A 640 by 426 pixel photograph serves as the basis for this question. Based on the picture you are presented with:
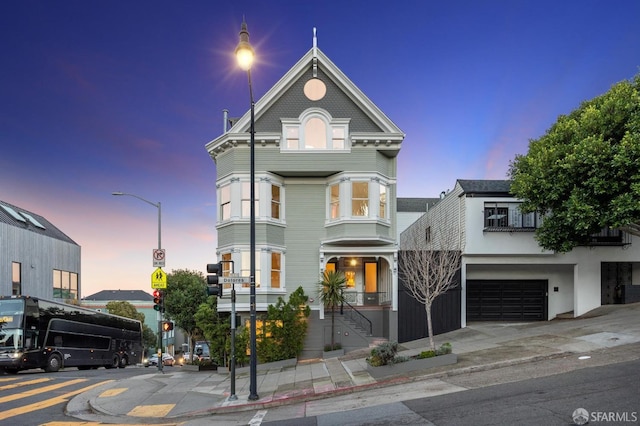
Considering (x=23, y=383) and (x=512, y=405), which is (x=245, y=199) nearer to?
(x=23, y=383)

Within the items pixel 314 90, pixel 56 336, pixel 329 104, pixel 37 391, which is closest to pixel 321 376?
pixel 37 391

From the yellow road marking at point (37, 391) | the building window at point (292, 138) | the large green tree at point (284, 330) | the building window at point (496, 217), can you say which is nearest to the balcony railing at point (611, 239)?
the building window at point (496, 217)

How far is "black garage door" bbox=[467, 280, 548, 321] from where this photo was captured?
76.1 feet

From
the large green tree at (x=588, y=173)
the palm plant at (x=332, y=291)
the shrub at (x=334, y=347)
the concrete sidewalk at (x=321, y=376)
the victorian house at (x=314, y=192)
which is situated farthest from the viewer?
the victorian house at (x=314, y=192)

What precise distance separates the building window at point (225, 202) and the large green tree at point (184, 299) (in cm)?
1826

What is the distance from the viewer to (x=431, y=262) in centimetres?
1608

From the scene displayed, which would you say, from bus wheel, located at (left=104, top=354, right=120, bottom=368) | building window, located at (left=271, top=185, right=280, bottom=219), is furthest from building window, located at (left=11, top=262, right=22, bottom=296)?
building window, located at (left=271, top=185, right=280, bottom=219)

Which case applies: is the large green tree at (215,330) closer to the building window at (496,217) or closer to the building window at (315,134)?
the building window at (315,134)

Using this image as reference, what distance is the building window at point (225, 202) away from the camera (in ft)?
69.2

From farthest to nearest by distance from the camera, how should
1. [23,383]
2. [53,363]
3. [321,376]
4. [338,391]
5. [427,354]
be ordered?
[53,363], [23,383], [321,376], [427,354], [338,391]

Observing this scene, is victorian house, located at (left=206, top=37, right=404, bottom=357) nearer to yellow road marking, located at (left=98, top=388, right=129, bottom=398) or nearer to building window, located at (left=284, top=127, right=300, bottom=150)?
building window, located at (left=284, top=127, right=300, bottom=150)

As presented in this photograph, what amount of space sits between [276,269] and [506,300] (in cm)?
1243

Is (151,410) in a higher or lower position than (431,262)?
lower

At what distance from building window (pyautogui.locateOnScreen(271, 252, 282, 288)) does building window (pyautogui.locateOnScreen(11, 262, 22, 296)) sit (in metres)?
25.3
